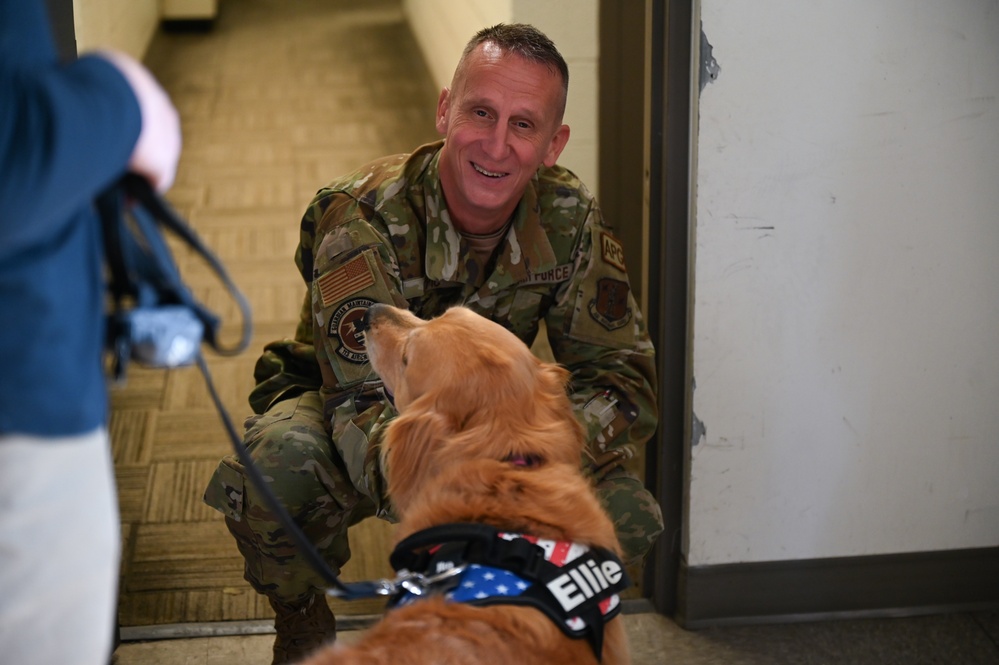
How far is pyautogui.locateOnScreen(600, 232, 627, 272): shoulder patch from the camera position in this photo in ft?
7.36

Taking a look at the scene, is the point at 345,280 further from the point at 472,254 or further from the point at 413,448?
the point at 413,448

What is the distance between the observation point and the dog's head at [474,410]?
151 centimetres

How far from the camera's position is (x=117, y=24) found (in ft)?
17.6

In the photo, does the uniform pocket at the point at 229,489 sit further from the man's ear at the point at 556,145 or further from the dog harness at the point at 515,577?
the man's ear at the point at 556,145

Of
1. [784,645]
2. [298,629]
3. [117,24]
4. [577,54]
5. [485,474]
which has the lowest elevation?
[784,645]

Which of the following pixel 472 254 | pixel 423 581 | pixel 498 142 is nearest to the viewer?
pixel 423 581

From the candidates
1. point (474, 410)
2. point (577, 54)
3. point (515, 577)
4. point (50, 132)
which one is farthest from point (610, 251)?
point (50, 132)

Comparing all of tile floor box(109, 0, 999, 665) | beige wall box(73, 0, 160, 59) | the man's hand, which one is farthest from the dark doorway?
beige wall box(73, 0, 160, 59)

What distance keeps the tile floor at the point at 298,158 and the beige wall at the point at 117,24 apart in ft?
0.88

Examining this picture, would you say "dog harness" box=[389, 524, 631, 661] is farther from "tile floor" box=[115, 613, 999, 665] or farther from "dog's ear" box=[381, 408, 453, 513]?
"tile floor" box=[115, 613, 999, 665]

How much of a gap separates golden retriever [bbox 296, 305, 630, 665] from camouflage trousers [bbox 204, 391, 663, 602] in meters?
0.42

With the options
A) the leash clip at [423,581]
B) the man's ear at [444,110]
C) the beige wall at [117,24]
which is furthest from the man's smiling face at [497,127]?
the beige wall at [117,24]

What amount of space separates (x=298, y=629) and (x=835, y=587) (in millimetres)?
1208

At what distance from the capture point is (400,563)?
1.45 metres
